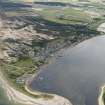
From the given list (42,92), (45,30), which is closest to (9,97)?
(42,92)

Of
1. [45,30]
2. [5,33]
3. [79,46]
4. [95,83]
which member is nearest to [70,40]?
[79,46]

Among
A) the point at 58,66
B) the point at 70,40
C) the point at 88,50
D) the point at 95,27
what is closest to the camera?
the point at 58,66

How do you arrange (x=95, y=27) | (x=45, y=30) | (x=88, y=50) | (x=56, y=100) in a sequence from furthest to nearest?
(x=95, y=27)
(x=45, y=30)
(x=88, y=50)
(x=56, y=100)

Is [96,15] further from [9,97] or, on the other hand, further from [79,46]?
[9,97]

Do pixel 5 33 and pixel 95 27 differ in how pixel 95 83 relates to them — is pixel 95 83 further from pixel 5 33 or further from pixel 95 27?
pixel 95 27

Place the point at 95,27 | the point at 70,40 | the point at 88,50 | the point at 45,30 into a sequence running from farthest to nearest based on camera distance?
the point at 95,27 → the point at 45,30 → the point at 70,40 → the point at 88,50

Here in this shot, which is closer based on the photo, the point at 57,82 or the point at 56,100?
the point at 56,100

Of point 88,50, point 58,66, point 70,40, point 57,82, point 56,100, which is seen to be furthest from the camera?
point 70,40

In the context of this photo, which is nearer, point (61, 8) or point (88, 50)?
point (88, 50)
